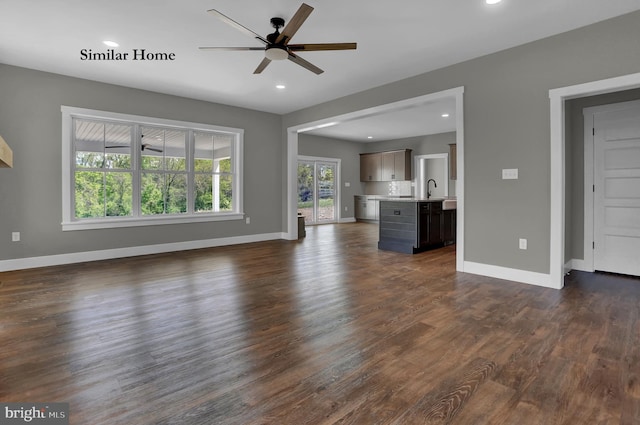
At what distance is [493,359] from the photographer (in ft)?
6.68

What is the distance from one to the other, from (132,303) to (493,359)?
300 centimetres

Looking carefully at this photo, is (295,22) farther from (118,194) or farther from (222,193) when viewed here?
(222,193)

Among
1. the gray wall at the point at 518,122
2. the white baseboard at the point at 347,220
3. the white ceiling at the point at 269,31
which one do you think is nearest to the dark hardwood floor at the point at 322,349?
the gray wall at the point at 518,122

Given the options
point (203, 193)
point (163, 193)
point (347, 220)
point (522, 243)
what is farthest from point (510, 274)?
point (347, 220)

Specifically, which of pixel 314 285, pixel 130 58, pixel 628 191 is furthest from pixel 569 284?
pixel 130 58

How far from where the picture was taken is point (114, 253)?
206 inches

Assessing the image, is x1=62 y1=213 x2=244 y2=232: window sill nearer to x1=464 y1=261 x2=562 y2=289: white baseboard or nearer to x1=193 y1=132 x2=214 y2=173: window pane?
x1=193 y1=132 x2=214 y2=173: window pane

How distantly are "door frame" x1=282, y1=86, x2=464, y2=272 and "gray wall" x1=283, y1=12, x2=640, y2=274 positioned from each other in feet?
0.22

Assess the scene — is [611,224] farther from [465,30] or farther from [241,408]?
[241,408]

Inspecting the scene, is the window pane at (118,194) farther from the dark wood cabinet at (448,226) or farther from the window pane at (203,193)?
the dark wood cabinet at (448,226)

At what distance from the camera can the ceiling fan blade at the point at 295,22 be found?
2512mm

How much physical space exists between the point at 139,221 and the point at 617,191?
22.4ft

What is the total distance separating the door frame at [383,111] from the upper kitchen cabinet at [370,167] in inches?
166

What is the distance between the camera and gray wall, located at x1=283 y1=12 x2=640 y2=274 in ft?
10.5
